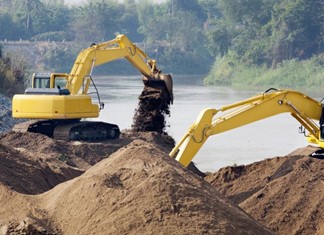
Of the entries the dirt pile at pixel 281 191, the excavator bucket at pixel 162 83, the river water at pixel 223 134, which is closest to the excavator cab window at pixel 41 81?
the excavator bucket at pixel 162 83

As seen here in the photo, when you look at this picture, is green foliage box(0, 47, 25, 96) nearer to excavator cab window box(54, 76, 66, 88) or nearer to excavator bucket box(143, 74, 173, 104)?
excavator cab window box(54, 76, 66, 88)

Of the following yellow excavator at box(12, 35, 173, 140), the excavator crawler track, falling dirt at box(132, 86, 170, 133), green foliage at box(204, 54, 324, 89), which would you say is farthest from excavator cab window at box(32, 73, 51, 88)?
green foliage at box(204, 54, 324, 89)

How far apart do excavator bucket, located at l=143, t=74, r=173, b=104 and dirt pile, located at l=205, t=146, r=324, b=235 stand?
8014 mm

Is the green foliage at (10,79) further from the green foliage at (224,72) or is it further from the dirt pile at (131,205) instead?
the green foliage at (224,72)

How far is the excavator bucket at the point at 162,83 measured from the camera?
92.1 ft

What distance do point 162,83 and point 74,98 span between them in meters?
2.96

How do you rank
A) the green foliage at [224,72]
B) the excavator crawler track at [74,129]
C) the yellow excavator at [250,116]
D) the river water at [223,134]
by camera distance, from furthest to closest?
the green foliage at [224,72], the river water at [223,134], the excavator crawler track at [74,129], the yellow excavator at [250,116]

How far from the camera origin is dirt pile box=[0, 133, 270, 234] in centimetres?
1327

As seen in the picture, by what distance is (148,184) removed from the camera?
45.1ft

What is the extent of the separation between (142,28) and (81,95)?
88850 mm

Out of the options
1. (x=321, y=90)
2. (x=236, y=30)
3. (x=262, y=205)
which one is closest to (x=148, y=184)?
(x=262, y=205)

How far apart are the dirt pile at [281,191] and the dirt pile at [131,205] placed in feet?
10.3

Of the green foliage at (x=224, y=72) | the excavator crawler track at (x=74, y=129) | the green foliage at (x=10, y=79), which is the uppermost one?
the excavator crawler track at (x=74, y=129)

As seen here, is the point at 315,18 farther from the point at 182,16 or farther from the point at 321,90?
the point at 182,16
